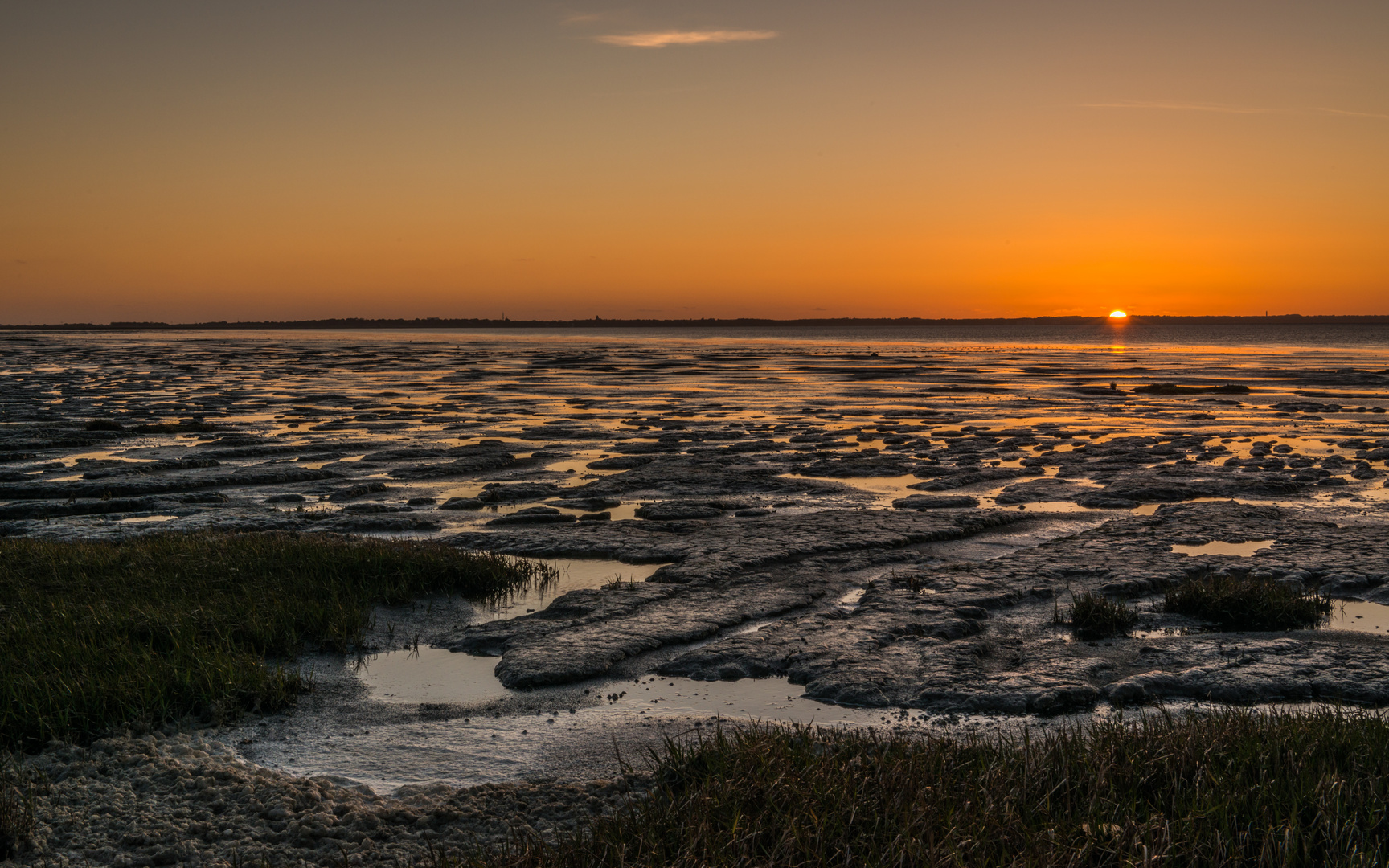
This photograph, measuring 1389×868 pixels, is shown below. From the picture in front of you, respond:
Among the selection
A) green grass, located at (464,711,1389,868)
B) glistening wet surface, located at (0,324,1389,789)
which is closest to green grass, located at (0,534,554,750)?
glistening wet surface, located at (0,324,1389,789)

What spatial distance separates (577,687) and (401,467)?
11133 millimetres

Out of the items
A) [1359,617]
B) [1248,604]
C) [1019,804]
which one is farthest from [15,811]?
[1359,617]

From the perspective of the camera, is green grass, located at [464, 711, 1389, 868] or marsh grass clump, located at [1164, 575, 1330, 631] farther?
marsh grass clump, located at [1164, 575, 1330, 631]

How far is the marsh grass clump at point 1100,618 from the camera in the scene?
7105 mm

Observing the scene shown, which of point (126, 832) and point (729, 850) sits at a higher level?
point (729, 850)

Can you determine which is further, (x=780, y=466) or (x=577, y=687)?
(x=780, y=466)

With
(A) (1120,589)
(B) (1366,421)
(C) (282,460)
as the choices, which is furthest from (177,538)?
(B) (1366,421)

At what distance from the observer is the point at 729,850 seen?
3.49m

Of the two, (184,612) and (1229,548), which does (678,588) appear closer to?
(184,612)

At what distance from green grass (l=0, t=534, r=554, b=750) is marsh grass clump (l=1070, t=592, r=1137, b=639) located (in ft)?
15.3

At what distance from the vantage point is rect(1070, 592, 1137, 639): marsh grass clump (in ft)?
23.3

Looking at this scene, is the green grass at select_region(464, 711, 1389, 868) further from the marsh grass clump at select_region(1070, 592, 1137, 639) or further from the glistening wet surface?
the marsh grass clump at select_region(1070, 592, 1137, 639)

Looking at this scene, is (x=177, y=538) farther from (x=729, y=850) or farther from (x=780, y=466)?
(x=780, y=466)

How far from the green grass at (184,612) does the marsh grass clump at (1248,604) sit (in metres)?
5.56
